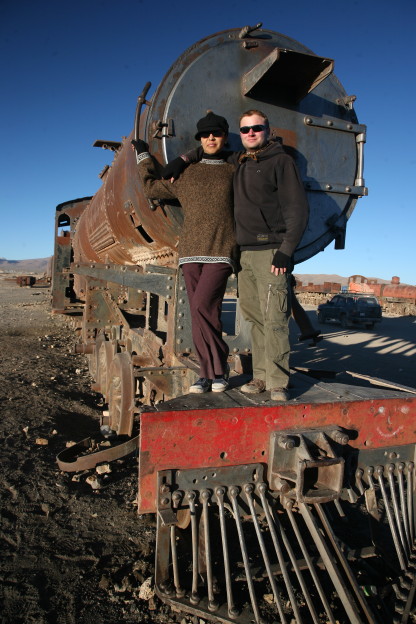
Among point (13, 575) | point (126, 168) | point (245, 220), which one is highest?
point (126, 168)

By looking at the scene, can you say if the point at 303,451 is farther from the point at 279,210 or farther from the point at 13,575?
the point at 13,575

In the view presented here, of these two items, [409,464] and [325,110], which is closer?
[409,464]

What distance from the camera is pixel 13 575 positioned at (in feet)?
7.07

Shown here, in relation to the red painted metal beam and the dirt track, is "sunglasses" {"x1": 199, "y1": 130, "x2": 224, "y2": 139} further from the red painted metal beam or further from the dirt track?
the dirt track

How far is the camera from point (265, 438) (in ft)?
6.92

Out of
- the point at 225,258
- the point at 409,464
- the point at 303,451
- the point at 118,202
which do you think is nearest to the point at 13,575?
the point at 303,451

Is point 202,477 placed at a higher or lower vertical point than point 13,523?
higher

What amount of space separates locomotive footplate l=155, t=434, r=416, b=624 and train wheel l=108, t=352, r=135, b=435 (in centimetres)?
135

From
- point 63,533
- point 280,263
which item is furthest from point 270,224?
point 63,533

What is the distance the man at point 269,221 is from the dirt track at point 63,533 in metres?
1.22

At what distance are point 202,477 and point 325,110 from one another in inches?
104

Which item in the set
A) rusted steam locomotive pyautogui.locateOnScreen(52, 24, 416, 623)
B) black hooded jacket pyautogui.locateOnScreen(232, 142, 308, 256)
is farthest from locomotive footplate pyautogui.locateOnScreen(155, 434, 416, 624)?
black hooded jacket pyautogui.locateOnScreen(232, 142, 308, 256)

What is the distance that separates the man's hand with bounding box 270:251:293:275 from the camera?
220 centimetres

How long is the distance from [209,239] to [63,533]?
6.64 ft
